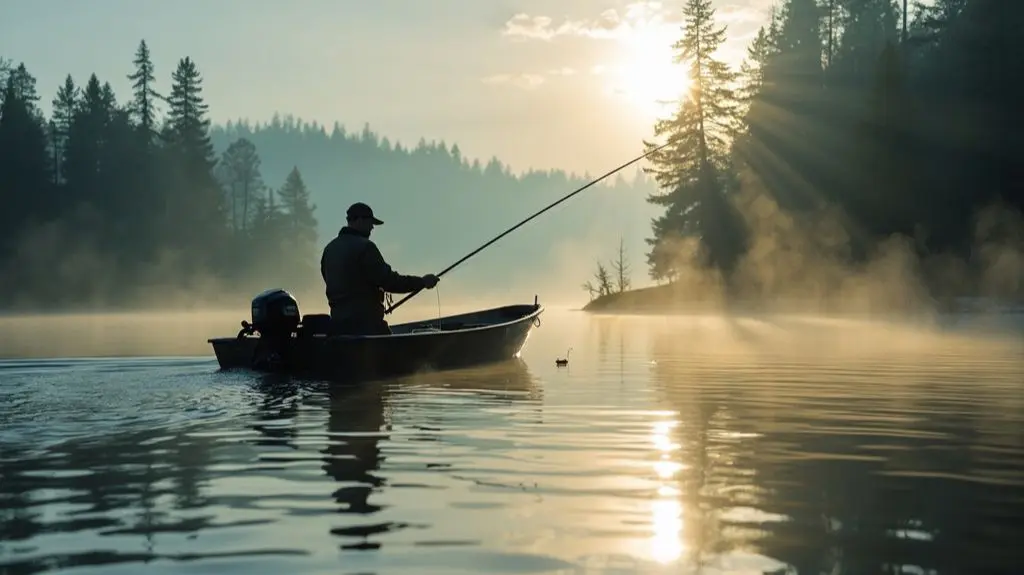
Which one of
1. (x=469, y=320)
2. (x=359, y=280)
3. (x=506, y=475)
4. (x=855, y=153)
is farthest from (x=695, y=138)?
(x=506, y=475)

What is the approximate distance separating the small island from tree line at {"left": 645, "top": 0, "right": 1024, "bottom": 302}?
3.4 inches

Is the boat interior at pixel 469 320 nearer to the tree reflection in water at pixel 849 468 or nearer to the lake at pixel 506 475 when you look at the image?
the lake at pixel 506 475

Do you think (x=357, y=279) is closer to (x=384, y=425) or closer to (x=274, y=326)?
(x=274, y=326)

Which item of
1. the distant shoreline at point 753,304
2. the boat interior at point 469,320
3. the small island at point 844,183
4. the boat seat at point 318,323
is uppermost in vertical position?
the small island at point 844,183

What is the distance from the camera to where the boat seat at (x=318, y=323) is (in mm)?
15188

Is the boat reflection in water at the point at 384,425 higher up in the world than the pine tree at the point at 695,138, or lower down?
lower down

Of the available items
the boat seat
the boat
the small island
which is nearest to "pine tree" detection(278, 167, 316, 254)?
the small island

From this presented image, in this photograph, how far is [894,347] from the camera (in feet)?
80.5

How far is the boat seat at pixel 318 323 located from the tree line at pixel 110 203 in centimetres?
7391

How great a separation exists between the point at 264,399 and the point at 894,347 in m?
16.9

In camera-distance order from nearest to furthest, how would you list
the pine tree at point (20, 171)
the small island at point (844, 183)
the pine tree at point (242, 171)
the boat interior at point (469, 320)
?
the boat interior at point (469, 320) < the small island at point (844, 183) < the pine tree at point (20, 171) < the pine tree at point (242, 171)

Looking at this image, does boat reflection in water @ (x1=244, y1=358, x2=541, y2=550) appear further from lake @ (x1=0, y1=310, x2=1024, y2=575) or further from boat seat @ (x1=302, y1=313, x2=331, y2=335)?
boat seat @ (x1=302, y1=313, x2=331, y2=335)

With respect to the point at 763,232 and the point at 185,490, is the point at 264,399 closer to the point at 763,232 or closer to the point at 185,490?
the point at 185,490

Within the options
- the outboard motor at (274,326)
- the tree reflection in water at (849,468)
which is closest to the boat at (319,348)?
the outboard motor at (274,326)
